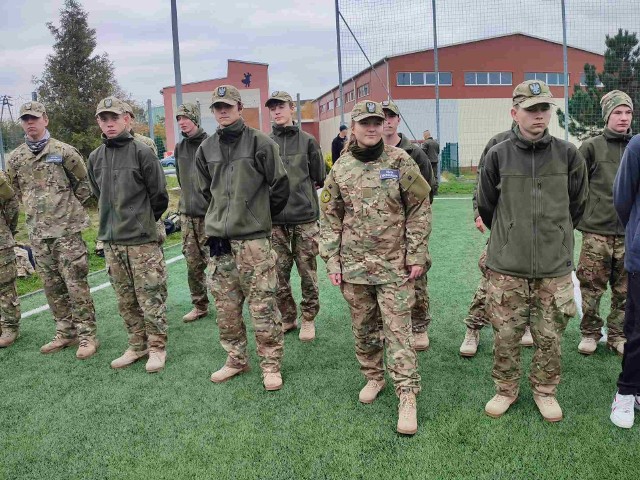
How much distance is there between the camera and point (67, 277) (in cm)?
452

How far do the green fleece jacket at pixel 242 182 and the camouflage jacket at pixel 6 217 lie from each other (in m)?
2.12

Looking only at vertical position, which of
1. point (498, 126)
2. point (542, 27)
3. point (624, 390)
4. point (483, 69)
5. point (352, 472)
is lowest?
point (352, 472)

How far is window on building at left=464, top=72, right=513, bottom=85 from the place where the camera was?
77.9 feet

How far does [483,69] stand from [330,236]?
2273cm

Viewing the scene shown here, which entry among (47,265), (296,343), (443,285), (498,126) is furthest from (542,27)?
(47,265)

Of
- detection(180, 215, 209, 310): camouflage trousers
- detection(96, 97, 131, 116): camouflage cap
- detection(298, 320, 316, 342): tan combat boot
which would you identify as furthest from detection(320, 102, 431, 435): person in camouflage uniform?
detection(180, 215, 209, 310): camouflage trousers

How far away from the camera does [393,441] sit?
3021 mm

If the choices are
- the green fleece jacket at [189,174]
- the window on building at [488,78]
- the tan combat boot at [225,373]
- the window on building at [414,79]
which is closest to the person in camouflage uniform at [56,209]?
the green fleece jacket at [189,174]

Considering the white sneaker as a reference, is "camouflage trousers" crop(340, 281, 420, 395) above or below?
above

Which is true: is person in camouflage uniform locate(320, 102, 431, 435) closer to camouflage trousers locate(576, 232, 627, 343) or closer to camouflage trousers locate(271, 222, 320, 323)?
camouflage trousers locate(271, 222, 320, 323)

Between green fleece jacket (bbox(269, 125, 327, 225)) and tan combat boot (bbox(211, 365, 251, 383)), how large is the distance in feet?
4.27

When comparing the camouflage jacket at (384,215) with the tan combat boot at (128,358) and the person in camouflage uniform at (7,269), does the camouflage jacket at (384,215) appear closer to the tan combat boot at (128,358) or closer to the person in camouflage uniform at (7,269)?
the tan combat boot at (128,358)

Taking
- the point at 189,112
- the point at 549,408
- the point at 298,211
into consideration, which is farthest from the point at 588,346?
the point at 189,112

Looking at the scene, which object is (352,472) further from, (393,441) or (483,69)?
(483,69)
